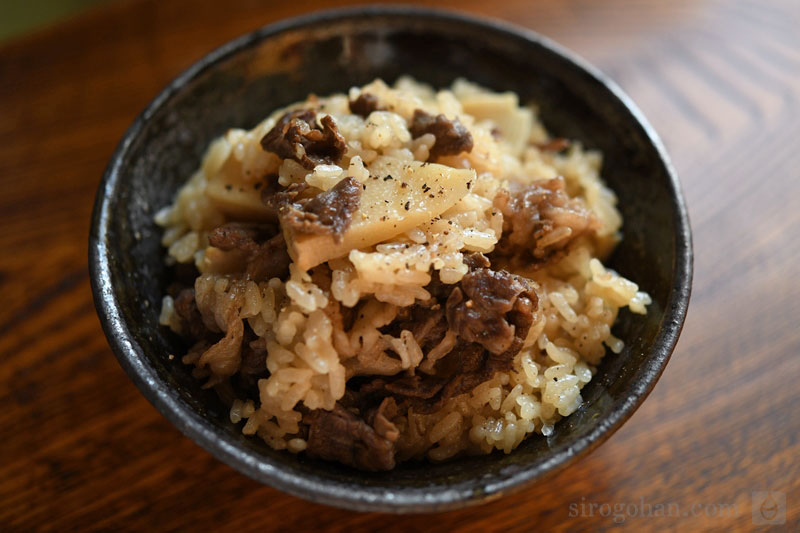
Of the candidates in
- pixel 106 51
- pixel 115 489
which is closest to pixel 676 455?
pixel 115 489

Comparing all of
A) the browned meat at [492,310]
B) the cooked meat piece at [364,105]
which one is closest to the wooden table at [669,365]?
the browned meat at [492,310]

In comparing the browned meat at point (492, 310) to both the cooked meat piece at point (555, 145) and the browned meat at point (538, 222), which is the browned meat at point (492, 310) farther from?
the cooked meat piece at point (555, 145)

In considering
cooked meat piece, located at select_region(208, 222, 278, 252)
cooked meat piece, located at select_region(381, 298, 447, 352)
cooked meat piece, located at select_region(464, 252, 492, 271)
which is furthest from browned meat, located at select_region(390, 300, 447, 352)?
cooked meat piece, located at select_region(208, 222, 278, 252)

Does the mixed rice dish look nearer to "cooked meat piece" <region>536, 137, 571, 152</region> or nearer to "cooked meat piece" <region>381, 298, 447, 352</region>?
"cooked meat piece" <region>381, 298, 447, 352</region>

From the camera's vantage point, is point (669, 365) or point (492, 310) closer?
point (492, 310)

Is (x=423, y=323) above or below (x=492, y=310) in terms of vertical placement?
below

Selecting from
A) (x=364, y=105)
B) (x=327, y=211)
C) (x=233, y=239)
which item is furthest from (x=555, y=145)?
(x=233, y=239)

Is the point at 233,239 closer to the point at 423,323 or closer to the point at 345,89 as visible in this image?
the point at 423,323
